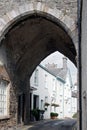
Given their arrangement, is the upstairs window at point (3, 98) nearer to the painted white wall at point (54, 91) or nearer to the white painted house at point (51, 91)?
the white painted house at point (51, 91)

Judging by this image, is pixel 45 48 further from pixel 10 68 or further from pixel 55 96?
pixel 55 96

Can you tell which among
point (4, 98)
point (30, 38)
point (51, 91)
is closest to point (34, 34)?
point (30, 38)

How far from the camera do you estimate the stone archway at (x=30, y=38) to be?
47.4 ft

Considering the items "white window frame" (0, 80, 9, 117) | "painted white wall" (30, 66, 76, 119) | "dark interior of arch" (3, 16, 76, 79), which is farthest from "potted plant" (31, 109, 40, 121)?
"white window frame" (0, 80, 9, 117)

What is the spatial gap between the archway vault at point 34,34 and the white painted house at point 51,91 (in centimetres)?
1138

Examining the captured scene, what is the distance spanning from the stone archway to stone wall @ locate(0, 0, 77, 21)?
0.17 metres

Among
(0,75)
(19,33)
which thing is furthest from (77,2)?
(0,75)

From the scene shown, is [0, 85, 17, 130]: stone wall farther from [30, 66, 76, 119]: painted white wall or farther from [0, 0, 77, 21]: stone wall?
[30, 66, 76, 119]: painted white wall

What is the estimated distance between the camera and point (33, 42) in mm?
18938

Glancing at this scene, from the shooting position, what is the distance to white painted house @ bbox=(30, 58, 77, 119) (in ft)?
115

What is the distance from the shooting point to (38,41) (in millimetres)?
19125

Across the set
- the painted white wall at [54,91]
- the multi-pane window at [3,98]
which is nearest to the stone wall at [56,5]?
the multi-pane window at [3,98]

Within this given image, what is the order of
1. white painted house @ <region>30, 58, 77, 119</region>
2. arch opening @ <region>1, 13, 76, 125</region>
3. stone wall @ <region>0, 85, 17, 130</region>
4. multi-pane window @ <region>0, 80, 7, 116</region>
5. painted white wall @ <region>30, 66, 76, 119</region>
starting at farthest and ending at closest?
painted white wall @ <region>30, 66, 76, 119</region>
white painted house @ <region>30, 58, 77, 119</region>
multi-pane window @ <region>0, 80, 7, 116</region>
stone wall @ <region>0, 85, 17, 130</region>
arch opening @ <region>1, 13, 76, 125</region>

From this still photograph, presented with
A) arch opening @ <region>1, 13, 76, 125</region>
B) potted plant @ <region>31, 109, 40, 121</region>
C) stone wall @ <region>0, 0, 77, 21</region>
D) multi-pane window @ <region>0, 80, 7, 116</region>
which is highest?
stone wall @ <region>0, 0, 77, 21</region>
